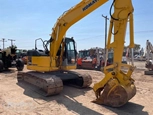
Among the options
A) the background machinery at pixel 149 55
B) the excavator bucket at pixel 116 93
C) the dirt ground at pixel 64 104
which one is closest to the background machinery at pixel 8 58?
the dirt ground at pixel 64 104

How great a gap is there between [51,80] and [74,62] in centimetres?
203

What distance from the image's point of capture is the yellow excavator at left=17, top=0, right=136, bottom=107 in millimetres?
5188

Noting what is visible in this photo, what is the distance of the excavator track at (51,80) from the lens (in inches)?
255

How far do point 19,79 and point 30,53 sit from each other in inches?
65.0

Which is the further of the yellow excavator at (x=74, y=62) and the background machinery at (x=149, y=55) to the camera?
the background machinery at (x=149, y=55)

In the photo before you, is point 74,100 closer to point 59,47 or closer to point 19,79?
point 59,47

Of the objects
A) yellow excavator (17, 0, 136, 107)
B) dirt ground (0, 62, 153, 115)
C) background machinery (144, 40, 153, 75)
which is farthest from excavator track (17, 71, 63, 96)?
background machinery (144, 40, 153, 75)

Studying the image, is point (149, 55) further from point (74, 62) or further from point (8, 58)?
point (8, 58)

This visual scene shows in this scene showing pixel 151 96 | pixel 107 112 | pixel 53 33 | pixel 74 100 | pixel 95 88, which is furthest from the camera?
pixel 53 33

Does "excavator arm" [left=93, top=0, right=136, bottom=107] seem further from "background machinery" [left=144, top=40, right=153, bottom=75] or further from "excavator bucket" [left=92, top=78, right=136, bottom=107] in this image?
"background machinery" [left=144, top=40, right=153, bottom=75]

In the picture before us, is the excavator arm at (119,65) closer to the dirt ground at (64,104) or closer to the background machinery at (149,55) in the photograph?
the dirt ground at (64,104)

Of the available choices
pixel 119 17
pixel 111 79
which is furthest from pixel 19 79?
pixel 119 17

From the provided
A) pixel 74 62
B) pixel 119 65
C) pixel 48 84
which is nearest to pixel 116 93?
pixel 119 65

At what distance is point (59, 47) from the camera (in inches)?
313
